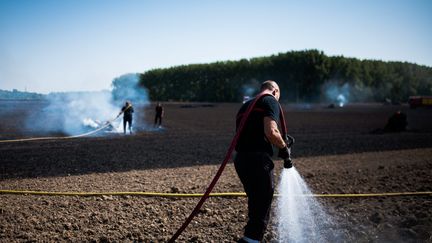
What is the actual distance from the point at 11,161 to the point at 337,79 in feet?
285

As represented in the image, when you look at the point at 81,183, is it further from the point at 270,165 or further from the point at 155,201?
the point at 270,165

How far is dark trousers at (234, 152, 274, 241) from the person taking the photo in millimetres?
4566

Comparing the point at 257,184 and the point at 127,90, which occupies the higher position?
the point at 127,90

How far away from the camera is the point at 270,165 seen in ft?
15.2

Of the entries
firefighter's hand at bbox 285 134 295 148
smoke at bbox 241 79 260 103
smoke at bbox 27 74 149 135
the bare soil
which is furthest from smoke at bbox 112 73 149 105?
smoke at bbox 241 79 260 103

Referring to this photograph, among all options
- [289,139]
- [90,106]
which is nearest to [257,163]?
[289,139]

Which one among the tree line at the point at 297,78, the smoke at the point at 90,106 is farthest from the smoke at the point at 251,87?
the smoke at the point at 90,106

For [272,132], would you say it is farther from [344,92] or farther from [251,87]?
[251,87]

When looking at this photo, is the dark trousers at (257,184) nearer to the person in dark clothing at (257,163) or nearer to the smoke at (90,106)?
the person in dark clothing at (257,163)

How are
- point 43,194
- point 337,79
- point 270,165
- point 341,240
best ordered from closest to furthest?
point 270,165, point 341,240, point 43,194, point 337,79

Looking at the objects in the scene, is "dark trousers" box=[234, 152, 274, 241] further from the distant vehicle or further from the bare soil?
the distant vehicle

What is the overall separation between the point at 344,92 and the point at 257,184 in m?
91.8

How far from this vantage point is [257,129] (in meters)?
4.59

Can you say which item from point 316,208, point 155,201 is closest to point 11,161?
point 155,201
